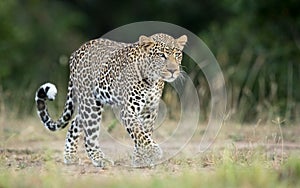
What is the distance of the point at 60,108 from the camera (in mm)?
15680

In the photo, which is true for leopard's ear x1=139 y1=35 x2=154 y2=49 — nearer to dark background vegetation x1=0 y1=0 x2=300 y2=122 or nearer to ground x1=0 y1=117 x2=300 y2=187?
ground x1=0 y1=117 x2=300 y2=187

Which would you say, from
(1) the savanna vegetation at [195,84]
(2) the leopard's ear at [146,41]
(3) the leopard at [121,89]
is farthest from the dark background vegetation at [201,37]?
(2) the leopard's ear at [146,41]

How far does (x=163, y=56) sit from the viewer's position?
995 centimetres

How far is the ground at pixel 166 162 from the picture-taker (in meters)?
7.99

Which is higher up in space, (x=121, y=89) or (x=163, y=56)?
(x=163, y=56)

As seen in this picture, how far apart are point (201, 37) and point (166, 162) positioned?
919 centimetres

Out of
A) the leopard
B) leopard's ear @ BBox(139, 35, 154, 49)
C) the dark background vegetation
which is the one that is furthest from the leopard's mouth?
the dark background vegetation

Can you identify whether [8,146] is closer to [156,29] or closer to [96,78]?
[96,78]

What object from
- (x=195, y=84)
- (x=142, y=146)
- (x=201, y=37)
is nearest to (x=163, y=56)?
(x=142, y=146)

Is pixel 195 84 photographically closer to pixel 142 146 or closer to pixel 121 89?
pixel 121 89

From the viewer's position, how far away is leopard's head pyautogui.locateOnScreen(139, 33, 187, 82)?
388 inches

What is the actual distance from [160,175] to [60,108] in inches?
271

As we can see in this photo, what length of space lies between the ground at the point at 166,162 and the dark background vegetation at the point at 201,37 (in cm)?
101

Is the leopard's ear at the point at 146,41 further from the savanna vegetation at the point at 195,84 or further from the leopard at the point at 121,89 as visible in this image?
the savanna vegetation at the point at 195,84
